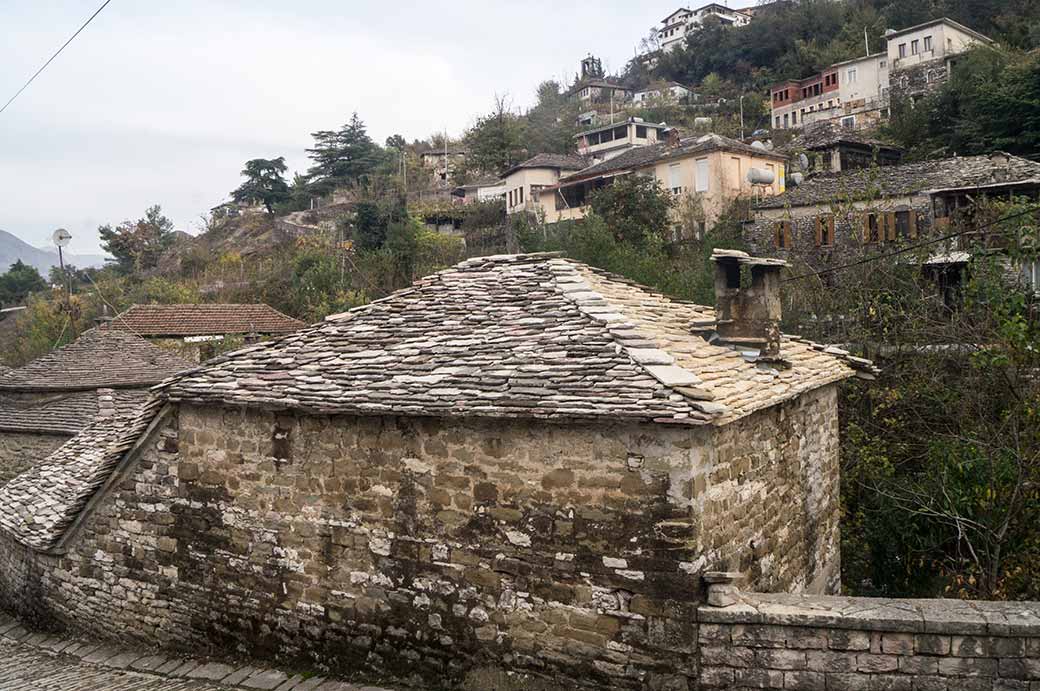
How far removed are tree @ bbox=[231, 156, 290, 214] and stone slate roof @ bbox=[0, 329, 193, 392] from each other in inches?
1297

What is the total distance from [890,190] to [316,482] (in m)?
20.5

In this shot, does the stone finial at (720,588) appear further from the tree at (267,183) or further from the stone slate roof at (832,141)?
the tree at (267,183)

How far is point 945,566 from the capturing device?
433 inches

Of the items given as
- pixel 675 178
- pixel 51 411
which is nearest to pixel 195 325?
pixel 51 411

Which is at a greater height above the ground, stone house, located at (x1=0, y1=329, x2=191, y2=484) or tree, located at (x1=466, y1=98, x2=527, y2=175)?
tree, located at (x1=466, y1=98, x2=527, y2=175)

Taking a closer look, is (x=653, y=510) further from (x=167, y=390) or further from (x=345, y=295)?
(x=345, y=295)

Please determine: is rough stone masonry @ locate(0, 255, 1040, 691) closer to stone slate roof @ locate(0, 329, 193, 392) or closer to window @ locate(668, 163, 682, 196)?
stone slate roof @ locate(0, 329, 193, 392)

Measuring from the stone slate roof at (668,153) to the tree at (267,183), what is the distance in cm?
2381

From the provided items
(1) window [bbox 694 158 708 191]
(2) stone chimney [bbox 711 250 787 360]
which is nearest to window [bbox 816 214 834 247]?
(1) window [bbox 694 158 708 191]

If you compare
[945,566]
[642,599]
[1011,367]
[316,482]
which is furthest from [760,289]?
[1011,367]

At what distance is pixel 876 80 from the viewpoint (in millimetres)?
45500

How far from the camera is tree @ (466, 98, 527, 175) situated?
46.6m

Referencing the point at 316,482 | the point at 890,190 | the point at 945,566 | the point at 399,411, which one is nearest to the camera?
the point at 399,411

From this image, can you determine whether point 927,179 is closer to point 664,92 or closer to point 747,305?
point 747,305
